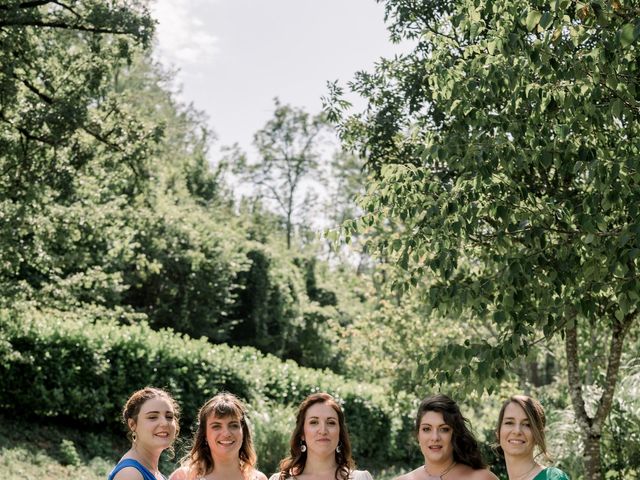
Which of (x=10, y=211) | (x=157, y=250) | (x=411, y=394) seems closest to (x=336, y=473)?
(x=10, y=211)

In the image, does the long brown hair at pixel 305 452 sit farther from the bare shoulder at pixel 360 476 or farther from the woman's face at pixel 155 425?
the woman's face at pixel 155 425

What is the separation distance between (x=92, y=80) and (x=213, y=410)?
8.66 meters

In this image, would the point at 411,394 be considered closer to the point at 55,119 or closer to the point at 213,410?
the point at 55,119

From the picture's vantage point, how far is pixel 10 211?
36.4 feet

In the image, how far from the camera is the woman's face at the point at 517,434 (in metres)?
4.16

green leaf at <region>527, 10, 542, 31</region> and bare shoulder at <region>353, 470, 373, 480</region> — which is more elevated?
green leaf at <region>527, 10, 542, 31</region>

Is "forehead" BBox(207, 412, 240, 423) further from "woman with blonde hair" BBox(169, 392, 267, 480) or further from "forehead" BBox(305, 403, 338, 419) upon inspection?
"forehead" BBox(305, 403, 338, 419)

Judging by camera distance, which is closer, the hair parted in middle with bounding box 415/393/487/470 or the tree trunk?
the hair parted in middle with bounding box 415/393/487/470

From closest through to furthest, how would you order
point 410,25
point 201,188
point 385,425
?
point 410,25 → point 385,425 → point 201,188

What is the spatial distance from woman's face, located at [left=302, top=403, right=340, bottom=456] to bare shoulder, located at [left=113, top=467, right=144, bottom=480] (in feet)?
2.85

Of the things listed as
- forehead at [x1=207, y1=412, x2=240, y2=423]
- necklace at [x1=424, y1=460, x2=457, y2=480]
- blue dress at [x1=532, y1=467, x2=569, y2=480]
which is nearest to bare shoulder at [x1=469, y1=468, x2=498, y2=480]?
necklace at [x1=424, y1=460, x2=457, y2=480]

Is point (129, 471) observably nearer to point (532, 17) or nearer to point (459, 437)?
point (459, 437)

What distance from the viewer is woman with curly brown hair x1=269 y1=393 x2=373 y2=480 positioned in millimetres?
4062

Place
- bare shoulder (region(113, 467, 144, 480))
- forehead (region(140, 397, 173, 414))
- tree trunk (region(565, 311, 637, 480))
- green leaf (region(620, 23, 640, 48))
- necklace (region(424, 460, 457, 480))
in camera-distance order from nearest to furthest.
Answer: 1. green leaf (region(620, 23, 640, 48))
2. bare shoulder (region(113, 467, 144, 480))
3. necklace (region(424, 460, 457, 480))
4. forehead (region(140, 397, 173, 414))
5. tree trunk (region(565, 311, 637, 480))
